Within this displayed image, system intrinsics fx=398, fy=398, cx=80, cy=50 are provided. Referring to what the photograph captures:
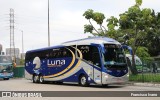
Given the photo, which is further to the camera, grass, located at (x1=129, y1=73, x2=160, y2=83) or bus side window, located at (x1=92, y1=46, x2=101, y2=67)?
grass, located at (x1=129, y1=73, x2=160, y2=83)

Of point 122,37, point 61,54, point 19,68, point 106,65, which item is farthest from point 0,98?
point 19,68

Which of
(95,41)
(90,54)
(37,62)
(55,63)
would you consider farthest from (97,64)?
(37,62)

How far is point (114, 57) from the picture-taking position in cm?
2569

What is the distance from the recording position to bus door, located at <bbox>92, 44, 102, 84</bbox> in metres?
25.7

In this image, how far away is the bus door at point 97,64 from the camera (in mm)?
25672

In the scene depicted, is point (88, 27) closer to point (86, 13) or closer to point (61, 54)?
point (86, 13)

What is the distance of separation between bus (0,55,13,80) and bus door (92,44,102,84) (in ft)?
75.0

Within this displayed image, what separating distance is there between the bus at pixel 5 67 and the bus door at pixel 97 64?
Result: 75.0 feet

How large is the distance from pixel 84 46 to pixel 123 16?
8.13 meters

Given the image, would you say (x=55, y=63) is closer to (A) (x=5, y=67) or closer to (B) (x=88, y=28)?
(B) (x=88, y=28)

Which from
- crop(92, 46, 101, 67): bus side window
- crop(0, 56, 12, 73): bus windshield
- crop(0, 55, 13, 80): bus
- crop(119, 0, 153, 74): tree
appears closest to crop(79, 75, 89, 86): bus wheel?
crop(92, 46, 101, 67): bus side window

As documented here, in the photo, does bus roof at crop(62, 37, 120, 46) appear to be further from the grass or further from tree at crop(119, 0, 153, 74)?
tree at crop(119, 0, 153, 74)

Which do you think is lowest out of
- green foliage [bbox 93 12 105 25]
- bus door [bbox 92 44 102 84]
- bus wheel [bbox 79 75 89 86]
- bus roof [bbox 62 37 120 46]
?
bus wheel [bbox 79 75 89 86]

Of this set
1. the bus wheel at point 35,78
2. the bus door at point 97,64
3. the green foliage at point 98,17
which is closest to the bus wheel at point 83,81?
the bus door at point 97,64
